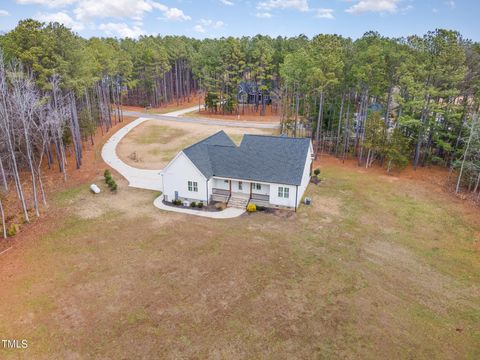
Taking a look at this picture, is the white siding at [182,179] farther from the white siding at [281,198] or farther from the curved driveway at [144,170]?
the white siding at [281,198]

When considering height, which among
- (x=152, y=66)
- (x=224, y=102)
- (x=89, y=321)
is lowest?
(x=89, y=321)

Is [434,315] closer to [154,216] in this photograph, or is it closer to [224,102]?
[154,216]

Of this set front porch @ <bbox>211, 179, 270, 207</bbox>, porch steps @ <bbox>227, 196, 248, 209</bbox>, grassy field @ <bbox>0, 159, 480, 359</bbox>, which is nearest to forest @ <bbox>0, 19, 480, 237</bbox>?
grassy field @ <bbox>0, 159, 480, 359</bbox>

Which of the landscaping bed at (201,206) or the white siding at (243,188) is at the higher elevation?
the white siding at (243,188)

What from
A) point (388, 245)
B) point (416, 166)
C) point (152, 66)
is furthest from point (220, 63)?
point (388, 245)

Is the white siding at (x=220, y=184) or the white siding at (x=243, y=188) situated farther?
the white siding at (x=220, y=184)

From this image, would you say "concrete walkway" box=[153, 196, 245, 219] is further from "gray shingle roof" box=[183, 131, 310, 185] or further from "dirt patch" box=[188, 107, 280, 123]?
"dirt patch" box=[188, 107, 280, 123]

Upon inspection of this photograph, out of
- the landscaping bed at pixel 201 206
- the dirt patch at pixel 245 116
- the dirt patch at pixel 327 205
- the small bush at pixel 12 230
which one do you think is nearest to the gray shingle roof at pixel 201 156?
the landscaping bed at pixel 201 206

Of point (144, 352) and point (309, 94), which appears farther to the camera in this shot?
point (309, 94)
